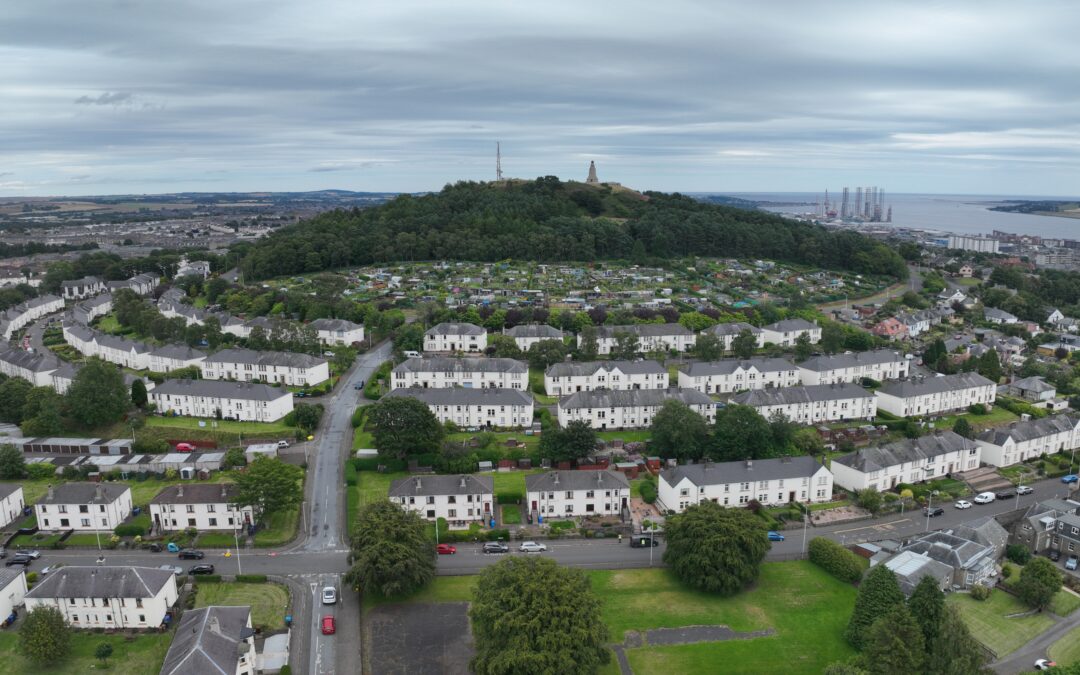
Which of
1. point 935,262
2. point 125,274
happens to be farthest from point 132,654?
point 935,262

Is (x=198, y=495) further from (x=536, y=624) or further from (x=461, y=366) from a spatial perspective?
(x=461, y=366)

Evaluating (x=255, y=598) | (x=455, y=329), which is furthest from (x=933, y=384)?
(x=255, y=598)

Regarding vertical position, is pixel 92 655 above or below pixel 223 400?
below

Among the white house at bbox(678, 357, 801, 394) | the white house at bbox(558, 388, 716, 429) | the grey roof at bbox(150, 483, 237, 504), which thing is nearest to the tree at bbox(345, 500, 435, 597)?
the grey roof at bbox(150, 483, 237, 504)

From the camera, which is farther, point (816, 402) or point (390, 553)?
point (816, 402)

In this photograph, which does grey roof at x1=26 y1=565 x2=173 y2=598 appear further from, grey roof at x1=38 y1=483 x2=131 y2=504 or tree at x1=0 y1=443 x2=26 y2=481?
tree at x1=0 y1=443 x2=26 y2=481

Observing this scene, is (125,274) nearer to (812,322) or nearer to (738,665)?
(812,322)
